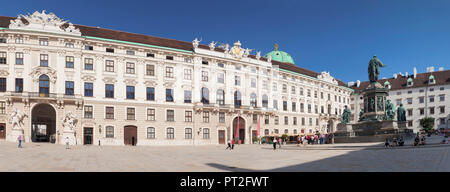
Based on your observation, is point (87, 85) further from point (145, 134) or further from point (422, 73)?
point (422, 73)

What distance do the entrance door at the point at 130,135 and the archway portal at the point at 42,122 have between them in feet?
31.7

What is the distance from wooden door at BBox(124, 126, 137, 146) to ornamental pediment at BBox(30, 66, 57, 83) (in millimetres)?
12094

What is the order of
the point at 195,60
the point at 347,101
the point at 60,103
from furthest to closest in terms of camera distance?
the point at 347,101 → the point at 195,60 → the point at 60,103

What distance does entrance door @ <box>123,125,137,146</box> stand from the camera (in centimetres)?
4788

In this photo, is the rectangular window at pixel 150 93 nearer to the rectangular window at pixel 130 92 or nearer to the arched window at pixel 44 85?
the rectangular window at pixel 130 92

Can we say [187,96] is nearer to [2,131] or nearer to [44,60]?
[44,60]

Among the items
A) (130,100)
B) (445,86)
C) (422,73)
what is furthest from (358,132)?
(422,73)

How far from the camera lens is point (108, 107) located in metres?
47.3

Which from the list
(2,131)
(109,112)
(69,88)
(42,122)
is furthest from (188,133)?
(2,131)

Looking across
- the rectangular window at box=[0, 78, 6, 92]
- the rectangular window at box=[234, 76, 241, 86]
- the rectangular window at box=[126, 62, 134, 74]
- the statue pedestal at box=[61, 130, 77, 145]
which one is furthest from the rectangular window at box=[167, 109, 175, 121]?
the rectangular window at box=[0, 78, 6, 92]

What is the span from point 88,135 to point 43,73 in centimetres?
1039

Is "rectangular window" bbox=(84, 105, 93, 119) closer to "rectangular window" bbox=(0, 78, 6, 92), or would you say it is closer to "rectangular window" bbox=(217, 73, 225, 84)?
"rectangular window" bbox=(0, 78, 6, 92)

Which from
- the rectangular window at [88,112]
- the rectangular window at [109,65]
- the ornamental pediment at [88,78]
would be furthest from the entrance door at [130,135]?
the rectangular window at [109,65]

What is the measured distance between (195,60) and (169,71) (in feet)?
16.1
